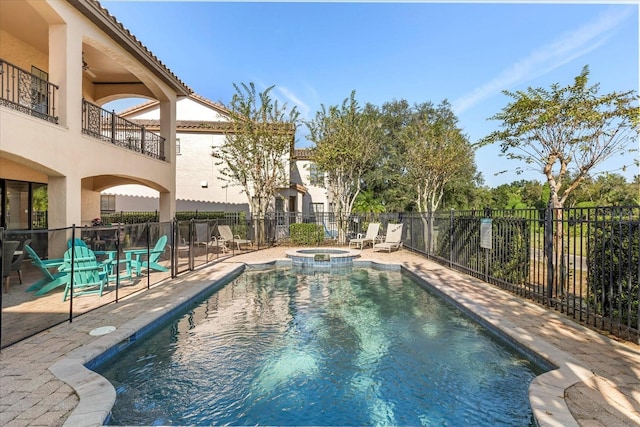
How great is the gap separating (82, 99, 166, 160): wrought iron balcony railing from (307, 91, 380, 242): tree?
28.4ft

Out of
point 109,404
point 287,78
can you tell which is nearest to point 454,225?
point 109,404

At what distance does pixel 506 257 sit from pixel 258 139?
13177 mm

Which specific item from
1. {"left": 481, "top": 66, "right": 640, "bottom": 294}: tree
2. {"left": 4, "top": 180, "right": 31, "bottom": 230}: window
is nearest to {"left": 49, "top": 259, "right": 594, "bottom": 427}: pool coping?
{"left": 481, "top": 66, "right": 640, "bottom": 294}: tree

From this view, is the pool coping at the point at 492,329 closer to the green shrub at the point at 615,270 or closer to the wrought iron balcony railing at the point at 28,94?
the green shrub at the point at 615,270

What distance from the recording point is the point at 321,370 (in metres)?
4.90

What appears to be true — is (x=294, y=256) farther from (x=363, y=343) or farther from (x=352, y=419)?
(x=352, y=419)

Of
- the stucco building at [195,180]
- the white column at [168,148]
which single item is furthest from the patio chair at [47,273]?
the stucco building at [195,180]

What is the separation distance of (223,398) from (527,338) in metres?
4.45

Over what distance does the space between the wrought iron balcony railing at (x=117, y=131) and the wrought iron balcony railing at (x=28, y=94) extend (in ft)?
3.41

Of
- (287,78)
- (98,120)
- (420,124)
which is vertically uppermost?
(287,78)

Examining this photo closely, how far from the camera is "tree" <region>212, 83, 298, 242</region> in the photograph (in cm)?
1792

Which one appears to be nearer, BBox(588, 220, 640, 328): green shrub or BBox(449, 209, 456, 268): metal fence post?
BBox(588, 220, 640, 328): green shrub

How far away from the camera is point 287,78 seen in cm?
2186

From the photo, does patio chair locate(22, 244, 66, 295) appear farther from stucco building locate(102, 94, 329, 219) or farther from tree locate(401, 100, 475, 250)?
tree locate(401, 100, 475, 250)
